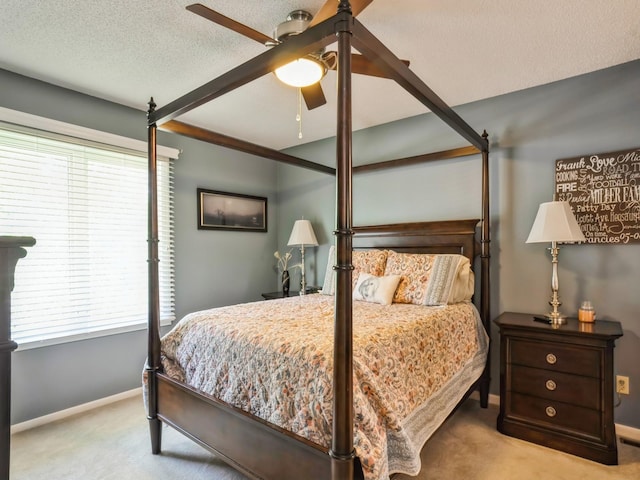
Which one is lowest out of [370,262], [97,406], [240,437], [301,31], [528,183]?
[97,406]

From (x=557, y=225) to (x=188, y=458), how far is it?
108 inches

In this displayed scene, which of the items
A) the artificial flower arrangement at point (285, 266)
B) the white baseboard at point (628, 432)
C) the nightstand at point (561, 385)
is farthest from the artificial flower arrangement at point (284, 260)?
the white baseboard at point (628, 432)

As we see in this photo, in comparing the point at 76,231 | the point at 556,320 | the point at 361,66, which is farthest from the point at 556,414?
the point at 76,231

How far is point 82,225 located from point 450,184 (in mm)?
3138

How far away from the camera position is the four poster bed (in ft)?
4.13

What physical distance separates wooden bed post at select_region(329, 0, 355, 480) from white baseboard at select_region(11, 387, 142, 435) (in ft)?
8.17

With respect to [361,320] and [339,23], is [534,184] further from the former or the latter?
[339,23]

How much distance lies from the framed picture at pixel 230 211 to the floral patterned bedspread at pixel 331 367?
5.18 ft

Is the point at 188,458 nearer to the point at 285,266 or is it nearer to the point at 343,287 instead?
the point at 343,287

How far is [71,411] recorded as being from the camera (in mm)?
2719

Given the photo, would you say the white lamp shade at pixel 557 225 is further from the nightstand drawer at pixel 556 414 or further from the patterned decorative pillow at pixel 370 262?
the patterned decorative pillow at pixel 370 262

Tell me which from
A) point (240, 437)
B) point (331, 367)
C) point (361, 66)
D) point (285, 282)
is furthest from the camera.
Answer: point (285, 282)

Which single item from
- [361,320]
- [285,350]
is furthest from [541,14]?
[285,350]

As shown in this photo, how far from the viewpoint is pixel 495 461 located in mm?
2096
